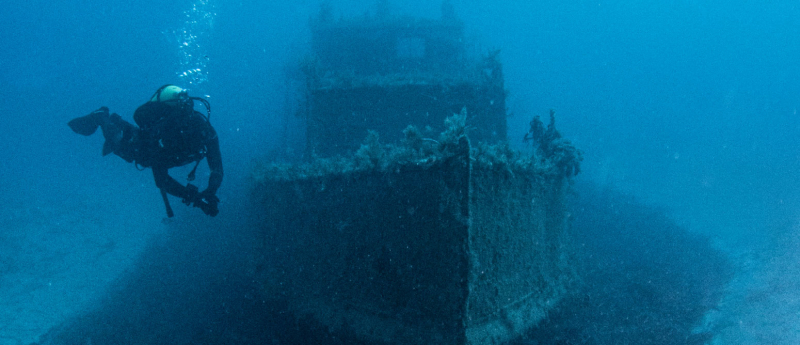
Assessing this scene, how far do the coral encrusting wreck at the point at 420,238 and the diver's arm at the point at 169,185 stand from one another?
5.18ft

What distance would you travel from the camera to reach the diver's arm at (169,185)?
4.54 meters

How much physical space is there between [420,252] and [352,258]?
1065mm

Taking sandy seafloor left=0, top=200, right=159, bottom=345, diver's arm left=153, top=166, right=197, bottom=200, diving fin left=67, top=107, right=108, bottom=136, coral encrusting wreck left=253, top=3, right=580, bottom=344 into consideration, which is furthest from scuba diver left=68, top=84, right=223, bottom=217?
sandy seafloor left=0, top=200, right=159, bottom=345

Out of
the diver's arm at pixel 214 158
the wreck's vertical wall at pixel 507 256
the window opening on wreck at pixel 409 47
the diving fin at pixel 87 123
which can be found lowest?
the wreck's vertical wall at pixel 507 256

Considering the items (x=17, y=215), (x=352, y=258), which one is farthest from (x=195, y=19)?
(x=352, y=258)

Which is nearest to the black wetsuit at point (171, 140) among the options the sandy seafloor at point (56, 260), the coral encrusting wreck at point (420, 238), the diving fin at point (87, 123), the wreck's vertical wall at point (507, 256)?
the diving fin at point (87, 123)

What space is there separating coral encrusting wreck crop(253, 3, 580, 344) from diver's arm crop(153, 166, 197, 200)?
62.2 inches

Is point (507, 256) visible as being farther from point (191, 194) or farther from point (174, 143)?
point (174, 143)

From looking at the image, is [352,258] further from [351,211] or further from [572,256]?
[572,256]

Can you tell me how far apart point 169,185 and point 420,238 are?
3.02 m

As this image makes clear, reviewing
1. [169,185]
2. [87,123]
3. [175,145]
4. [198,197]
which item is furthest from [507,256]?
[87,123]

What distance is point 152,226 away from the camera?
21984 mm

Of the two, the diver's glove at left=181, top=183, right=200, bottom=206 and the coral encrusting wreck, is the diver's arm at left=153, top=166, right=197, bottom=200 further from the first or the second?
the coral encrusting wreck

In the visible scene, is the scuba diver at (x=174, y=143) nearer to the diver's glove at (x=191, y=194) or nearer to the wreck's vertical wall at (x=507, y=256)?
the diver's glove at (x=191, y=194)
